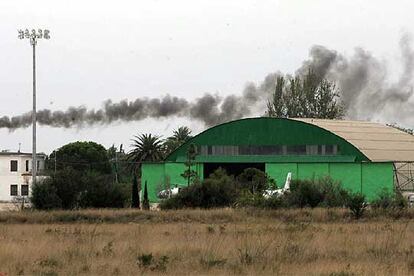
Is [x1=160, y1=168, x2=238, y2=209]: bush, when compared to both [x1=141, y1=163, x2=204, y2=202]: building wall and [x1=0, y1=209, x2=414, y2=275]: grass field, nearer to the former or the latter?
[x1=0, y1=209, x2=414, y2=275]: grass field

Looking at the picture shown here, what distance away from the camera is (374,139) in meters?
81.4

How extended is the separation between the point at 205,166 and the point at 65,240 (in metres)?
57.1

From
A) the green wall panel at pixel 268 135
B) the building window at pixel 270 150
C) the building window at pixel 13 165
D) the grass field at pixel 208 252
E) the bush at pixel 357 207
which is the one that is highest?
the green wall panel at pixel 268 135

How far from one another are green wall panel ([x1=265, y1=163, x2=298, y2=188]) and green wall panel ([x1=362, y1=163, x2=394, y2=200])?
6750 millimetres

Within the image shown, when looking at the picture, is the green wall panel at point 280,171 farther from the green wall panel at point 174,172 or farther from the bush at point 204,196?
the bush at point 204,196

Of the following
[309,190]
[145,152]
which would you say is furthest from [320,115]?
[309,190]

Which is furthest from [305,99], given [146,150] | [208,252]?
[208,252]

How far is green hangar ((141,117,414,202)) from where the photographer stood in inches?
2876

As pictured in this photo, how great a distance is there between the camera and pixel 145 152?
113 metres

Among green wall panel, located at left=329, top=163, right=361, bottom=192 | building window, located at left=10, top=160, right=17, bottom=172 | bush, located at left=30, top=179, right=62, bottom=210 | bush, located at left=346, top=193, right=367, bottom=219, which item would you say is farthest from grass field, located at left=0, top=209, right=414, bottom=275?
building window, located at left=10, top=160, right=17, bottom=172

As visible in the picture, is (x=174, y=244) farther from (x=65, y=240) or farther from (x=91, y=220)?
(x=91, y=220)

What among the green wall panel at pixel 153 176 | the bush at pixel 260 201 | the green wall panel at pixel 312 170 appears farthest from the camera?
the green wall panel at pixel 153 176

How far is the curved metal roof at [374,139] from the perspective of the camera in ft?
251

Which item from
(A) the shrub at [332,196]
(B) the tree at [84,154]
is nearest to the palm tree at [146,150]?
(B) the tree at [84,154]
